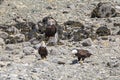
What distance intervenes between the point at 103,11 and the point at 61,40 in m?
4.02

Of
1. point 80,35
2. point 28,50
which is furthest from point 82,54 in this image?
point 80,35

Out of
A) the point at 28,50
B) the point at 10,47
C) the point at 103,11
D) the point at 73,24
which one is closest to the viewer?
the point at 28,50

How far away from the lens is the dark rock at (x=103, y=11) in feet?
80.3

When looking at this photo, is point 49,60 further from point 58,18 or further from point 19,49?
point 58,18

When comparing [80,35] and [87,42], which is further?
[80,35]

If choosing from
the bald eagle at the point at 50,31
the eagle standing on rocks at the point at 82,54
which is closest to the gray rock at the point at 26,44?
the bald eagle at the point at 50,31

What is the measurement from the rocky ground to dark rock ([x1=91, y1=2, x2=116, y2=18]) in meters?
0.06

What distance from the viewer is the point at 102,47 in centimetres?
1981

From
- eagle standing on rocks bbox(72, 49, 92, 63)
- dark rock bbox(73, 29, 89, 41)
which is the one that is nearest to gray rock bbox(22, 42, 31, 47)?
dark rock bbox(73, 29, 89, 41)

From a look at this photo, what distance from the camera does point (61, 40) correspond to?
2116 centimetres

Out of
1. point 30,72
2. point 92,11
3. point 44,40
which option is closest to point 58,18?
point 92,11

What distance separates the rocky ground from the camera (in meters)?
16.5

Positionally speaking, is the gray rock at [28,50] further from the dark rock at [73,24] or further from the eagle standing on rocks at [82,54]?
the dark rock at [73,24]

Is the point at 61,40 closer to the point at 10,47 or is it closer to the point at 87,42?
the point at 87,42
